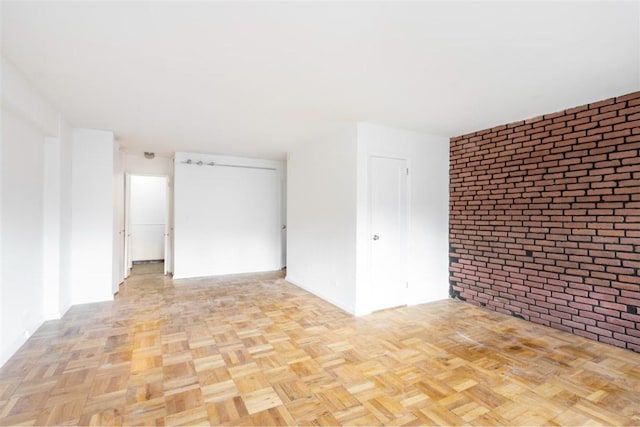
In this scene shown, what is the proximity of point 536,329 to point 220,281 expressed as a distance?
185 inches

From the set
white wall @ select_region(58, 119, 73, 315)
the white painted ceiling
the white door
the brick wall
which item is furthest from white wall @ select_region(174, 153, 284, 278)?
the brick wall

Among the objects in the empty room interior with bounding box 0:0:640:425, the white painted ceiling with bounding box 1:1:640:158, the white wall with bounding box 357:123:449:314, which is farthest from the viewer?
the white wall with bounding box 357:123:449:314

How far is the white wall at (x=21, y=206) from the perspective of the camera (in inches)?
101

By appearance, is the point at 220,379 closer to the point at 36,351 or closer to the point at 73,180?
the point at 36,351

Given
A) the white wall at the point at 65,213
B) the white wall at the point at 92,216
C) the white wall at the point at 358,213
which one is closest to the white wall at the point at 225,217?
the white wall at the point at 92,216

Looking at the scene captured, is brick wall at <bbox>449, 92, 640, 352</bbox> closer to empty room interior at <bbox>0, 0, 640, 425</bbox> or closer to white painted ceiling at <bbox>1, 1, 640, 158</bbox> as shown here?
empty room interior at <bbox>0, 0, 640, 425</bbox>

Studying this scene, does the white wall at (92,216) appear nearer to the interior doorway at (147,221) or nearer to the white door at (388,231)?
the interior doorway at (147,221)

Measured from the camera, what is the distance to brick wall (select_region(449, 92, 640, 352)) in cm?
288

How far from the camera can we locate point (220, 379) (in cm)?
230

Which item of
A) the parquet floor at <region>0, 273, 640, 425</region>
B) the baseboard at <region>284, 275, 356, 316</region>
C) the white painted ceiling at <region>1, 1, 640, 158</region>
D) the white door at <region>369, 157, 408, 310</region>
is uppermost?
the white painted ceiling at <region>1, 1, 640, 158</region>

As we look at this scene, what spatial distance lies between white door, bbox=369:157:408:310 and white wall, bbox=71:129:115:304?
3.66 metres

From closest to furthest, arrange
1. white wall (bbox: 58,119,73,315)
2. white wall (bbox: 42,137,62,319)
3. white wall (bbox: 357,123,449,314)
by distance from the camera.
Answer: white wall (bbox: 42,137,62,319)
white wall (bbox: 58,119,73,315)
white wall (bbox: 357,123,449,314)

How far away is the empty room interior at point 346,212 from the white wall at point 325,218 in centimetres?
4

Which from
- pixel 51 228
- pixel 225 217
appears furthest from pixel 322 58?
pixel 225 217
